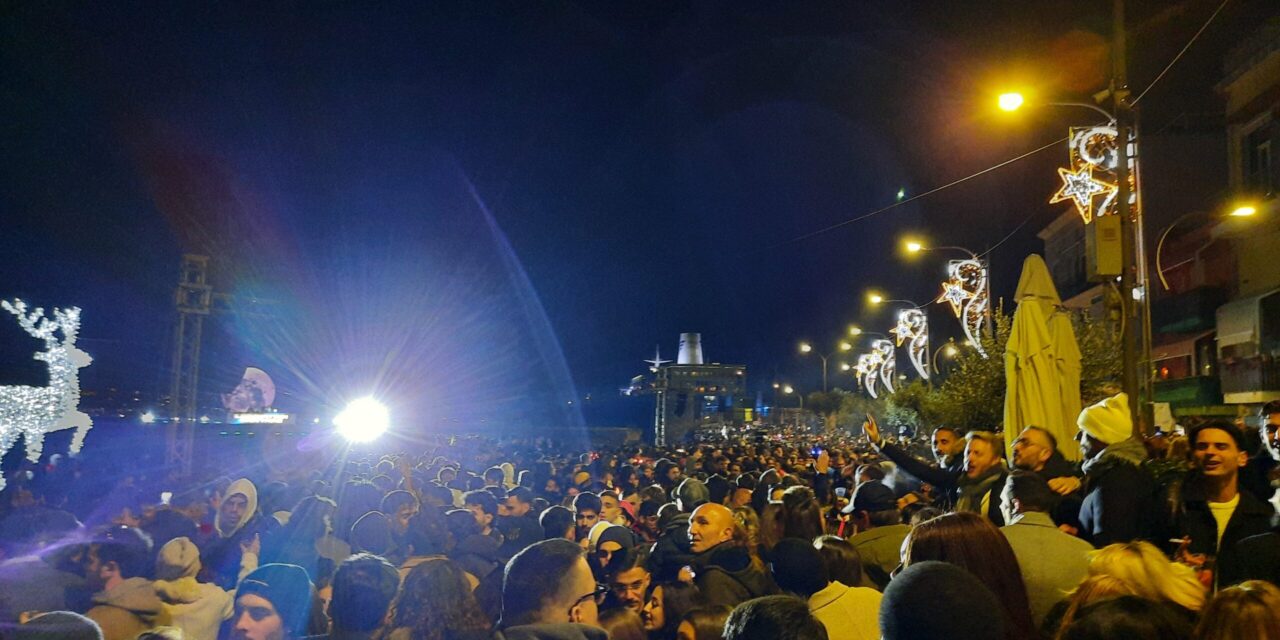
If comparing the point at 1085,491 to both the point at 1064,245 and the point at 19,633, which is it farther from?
the point at 1064,245

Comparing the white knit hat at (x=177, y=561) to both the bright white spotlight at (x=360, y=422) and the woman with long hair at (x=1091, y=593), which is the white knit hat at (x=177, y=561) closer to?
the woman with long hair at (x=1091, y=593)

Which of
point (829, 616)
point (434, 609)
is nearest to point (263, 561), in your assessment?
point (434, 609)

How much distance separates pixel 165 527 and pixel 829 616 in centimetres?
474

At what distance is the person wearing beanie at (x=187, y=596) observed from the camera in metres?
4.74

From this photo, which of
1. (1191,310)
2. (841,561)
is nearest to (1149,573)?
(841,561)

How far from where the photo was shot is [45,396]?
15633mm

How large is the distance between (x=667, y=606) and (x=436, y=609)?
5.21 ft

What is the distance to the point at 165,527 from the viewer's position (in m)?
6.39

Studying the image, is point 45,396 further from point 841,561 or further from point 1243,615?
point 1243,615

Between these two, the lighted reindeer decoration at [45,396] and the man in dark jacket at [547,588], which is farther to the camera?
the lighted reindeer decoration at [45,396]

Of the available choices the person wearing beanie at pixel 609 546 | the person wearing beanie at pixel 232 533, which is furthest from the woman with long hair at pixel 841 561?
the person wearing beanie at pixel 232 533

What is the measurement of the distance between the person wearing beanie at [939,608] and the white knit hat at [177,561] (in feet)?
13.3

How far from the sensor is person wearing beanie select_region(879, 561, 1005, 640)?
234 cm

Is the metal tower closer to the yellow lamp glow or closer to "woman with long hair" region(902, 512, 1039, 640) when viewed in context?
the yellow lamp glow
